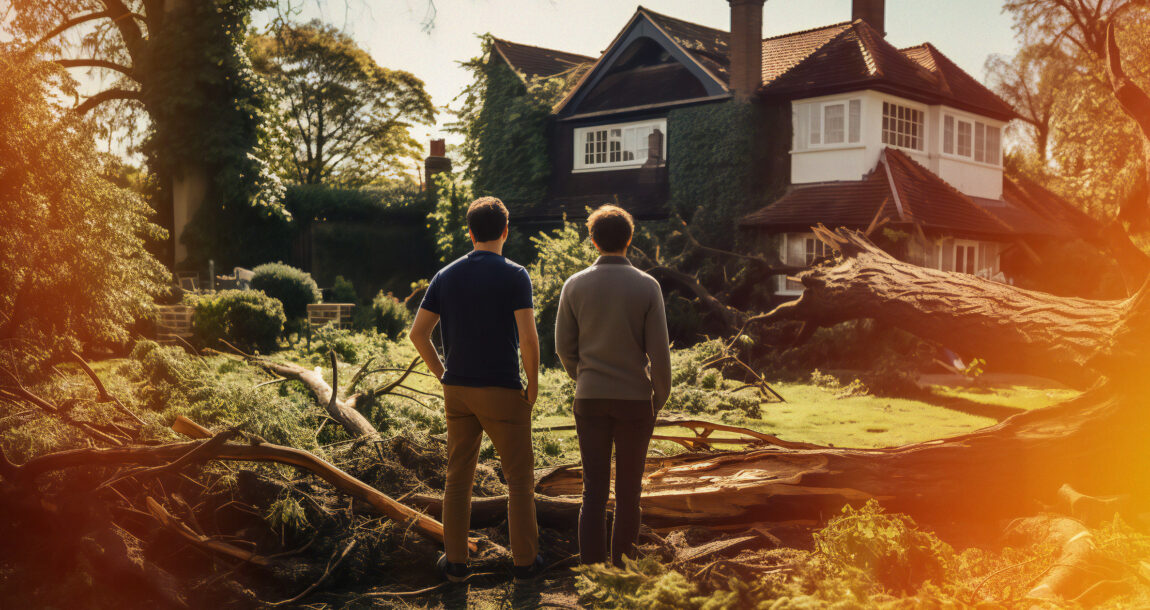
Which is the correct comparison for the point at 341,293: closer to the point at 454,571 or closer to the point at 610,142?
the point at 610,142

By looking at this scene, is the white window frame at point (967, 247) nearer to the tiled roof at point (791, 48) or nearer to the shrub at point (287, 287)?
the tiled roof at point (791, 48)

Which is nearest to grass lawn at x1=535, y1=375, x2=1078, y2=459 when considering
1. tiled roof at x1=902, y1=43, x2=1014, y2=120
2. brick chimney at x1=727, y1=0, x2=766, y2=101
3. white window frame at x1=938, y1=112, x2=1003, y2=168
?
brick chimney at x1=727, y1=0, x2=766, y2=101

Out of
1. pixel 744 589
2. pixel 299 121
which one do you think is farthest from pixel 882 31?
pixel 299 121

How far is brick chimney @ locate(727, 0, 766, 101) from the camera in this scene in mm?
22469

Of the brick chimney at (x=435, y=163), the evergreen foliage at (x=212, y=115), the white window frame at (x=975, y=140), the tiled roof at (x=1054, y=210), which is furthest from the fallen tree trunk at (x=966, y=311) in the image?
the brick chimney at (x=435, y=163)

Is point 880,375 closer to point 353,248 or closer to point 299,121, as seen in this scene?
point 353,248

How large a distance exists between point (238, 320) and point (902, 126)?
17.0 m

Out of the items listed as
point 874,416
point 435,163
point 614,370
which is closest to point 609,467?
point 614,370

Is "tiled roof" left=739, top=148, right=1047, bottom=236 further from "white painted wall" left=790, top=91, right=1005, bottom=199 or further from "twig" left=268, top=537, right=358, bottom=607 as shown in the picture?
"twig" left=268, top=537, right=358, bottom=607

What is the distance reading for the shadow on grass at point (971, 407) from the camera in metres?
11.5

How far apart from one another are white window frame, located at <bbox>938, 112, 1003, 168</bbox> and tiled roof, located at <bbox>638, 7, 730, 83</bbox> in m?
6.35

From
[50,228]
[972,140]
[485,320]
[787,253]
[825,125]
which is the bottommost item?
[485,320]

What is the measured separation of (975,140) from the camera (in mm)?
25406

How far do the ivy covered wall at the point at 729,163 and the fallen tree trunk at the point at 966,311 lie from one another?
880 centimetres
